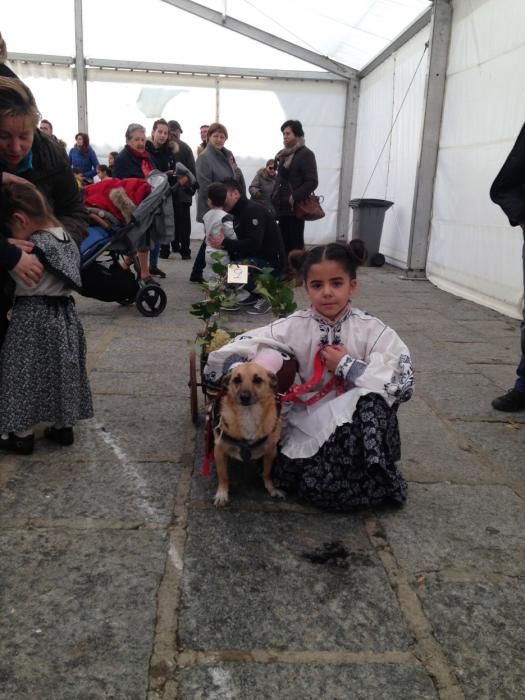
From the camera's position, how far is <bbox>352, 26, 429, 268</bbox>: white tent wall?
9609 millimetres

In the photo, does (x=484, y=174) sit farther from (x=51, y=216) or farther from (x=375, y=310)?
(x=51, y=216)

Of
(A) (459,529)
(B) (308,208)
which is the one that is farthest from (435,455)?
(B) (308,208)

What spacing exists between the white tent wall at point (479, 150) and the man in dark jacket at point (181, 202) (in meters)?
3.72

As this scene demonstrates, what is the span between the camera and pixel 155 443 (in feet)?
10.2

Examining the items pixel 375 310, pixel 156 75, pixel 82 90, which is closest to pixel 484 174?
pixel 375 310

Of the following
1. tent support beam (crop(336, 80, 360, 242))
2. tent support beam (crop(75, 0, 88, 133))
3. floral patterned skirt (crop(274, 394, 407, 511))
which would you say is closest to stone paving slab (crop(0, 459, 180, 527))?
floral patterned skirt (crop(274, 394, 407, 511))

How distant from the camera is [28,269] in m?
2.65

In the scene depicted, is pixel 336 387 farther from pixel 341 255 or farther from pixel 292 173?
pixel 292 173

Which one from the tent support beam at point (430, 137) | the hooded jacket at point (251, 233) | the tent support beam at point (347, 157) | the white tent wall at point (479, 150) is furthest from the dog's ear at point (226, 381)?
the tent support beam at point (347, 157)

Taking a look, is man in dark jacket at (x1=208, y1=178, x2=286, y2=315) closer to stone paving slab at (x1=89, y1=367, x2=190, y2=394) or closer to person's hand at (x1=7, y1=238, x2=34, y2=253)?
stone paving slab at (x1=89, y1=367, x2=190, y2=394)

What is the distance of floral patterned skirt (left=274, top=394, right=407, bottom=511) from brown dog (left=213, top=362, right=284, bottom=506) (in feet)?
0.77

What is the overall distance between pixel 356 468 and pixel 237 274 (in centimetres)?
191

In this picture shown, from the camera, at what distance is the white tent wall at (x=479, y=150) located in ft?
21.7

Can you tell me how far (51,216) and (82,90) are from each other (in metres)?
11.5
